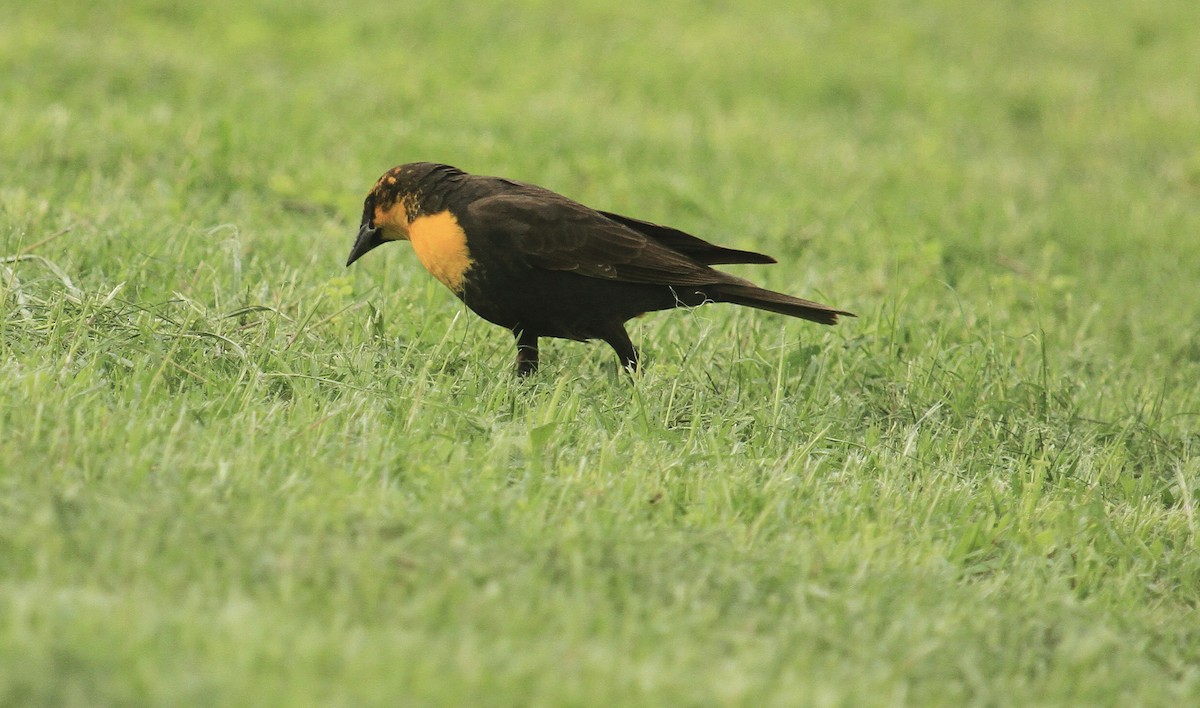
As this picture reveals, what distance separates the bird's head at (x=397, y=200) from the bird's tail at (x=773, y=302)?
1114 mm

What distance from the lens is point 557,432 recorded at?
161 inches

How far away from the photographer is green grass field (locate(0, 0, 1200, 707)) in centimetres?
287

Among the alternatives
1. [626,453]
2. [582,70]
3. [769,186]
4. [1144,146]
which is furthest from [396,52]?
[626,453]

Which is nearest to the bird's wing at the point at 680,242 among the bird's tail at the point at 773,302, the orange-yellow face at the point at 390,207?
the bird's tail at the point at 773,302

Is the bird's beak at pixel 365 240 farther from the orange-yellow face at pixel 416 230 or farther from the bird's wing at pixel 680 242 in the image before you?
the bird's wing at pixel 680 242

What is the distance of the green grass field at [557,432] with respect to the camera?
2.87 m

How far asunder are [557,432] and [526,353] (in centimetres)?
96

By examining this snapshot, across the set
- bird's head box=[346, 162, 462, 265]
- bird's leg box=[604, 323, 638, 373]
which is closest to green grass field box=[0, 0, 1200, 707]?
bird's leg box=[604, 323, 638, 373]

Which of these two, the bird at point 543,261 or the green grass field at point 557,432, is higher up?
the bird at point 543,261

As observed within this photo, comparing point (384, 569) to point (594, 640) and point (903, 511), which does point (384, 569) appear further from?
point (903, 511)

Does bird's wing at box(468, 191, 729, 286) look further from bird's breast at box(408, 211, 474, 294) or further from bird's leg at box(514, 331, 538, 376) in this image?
bird's leg at box(514, 331, 538, 376)

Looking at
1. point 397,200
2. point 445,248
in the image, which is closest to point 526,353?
point 445,248

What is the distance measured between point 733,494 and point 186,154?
4744mm

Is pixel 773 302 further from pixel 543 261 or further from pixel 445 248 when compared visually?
pixel 445 248
